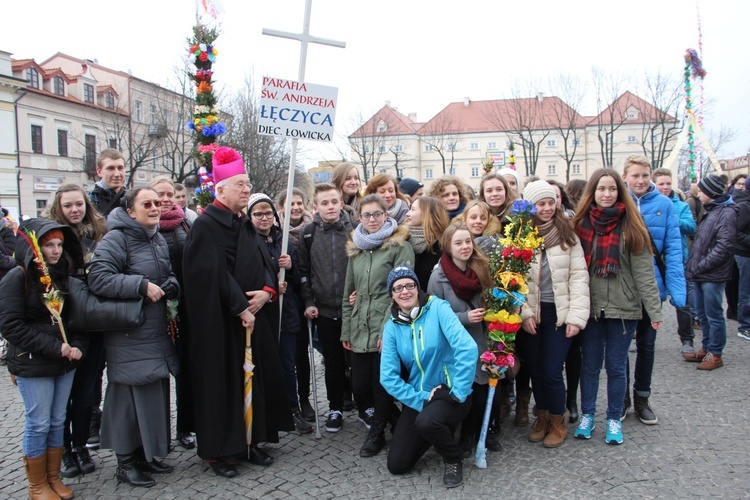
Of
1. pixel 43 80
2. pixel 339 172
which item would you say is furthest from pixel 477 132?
pixel 339 172

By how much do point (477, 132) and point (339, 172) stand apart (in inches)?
2567

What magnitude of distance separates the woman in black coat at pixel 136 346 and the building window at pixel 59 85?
40799 millimetres

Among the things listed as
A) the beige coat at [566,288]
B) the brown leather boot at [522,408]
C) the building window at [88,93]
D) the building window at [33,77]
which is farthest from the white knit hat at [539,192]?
the building window at [88,93]

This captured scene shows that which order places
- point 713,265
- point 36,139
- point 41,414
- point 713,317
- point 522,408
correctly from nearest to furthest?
point 41,414
point 522,408
point 713,317
point 713,265
point 36,139

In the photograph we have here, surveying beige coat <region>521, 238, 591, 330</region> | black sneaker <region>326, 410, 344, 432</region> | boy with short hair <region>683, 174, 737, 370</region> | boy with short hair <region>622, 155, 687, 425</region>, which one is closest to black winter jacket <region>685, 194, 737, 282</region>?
boy with short hair <region>683, 174, 737, 370</region>

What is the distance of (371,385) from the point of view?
473cm

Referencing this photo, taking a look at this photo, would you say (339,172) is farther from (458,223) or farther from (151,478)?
(151,478)

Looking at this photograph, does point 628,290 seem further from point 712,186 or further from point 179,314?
point 179,314

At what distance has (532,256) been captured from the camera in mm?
4145

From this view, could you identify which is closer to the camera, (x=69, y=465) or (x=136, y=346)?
(x=136, y=346)

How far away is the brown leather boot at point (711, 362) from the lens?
20.8ft

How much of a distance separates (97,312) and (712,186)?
724 centimetres

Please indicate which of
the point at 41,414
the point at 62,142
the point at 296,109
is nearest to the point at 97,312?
the point at 41,414

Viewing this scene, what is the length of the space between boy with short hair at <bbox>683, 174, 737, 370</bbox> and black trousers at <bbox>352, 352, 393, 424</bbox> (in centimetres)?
430
